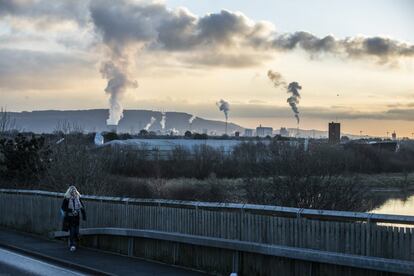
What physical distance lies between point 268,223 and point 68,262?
5273 millimetres

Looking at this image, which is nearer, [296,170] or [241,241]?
[241,241]

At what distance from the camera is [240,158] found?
77.4m

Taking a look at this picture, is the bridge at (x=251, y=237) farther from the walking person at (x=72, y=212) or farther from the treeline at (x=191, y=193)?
the treeline at (x=191, y=193)

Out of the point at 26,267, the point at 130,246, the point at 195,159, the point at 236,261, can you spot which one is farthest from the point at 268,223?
the point at 195,159

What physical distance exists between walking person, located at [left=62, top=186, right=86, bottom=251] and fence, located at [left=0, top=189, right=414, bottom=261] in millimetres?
658

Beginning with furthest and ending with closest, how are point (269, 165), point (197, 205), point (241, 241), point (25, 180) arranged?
point (269, 165) < point (25, 180) < point (197, 205) < point (241, 241)

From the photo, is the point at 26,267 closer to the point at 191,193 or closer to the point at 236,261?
the point at 236,261

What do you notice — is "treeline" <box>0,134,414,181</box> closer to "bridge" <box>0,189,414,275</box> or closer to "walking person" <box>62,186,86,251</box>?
"walking person" <box>62,186,86,251</box>

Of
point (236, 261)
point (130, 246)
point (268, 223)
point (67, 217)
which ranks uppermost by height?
point (268, 223)

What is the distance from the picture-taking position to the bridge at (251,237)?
9.01m

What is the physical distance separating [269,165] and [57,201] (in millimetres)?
17429

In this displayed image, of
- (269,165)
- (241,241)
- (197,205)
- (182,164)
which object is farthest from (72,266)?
(182,164)

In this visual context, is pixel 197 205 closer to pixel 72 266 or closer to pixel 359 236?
pixel 72 266

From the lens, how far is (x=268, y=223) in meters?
10.8
